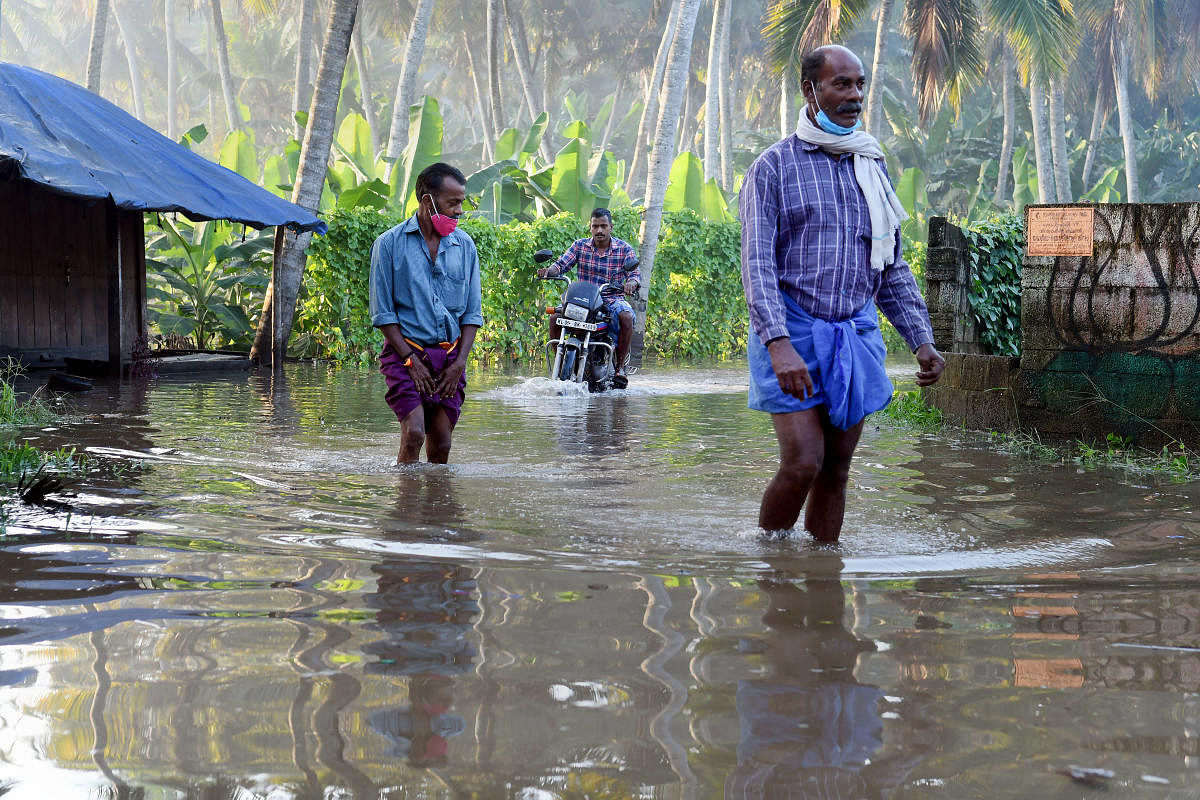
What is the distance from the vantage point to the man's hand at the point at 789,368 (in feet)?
14.5

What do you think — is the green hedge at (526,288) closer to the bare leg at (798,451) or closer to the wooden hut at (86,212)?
the wooden hut at (86,212)

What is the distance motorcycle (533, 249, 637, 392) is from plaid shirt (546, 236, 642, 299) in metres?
0.09

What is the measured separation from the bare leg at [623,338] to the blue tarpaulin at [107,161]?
14.4 ft

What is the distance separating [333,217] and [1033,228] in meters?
10.6

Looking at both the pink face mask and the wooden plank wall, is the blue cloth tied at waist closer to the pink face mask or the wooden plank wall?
the pink face mask

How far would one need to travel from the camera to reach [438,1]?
155 ft

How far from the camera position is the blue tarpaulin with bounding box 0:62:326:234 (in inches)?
470

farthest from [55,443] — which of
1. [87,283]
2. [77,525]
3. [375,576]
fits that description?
[87,283]

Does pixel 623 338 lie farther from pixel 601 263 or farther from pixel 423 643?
pixel 423 643

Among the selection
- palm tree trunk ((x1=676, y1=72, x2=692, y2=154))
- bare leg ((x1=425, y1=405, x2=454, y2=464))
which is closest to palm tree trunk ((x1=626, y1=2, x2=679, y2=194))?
palm tree trunk ((x1=676, y1=72, x2=692, y2=154))

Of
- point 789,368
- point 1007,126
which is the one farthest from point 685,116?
point 789,368

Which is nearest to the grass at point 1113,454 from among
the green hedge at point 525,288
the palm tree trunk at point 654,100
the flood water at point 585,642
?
the flood water at point 585,642

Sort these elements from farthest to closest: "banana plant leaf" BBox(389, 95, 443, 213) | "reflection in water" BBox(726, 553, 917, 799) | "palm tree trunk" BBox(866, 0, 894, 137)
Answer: "palm tree trunk" BBox(866, 0, 894, 137), "banana plant leaf" BBox(389, 95, 443, 213), "reflection in water" BBox(726, 553, 917, 799)

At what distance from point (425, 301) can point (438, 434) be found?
33.3 inches
